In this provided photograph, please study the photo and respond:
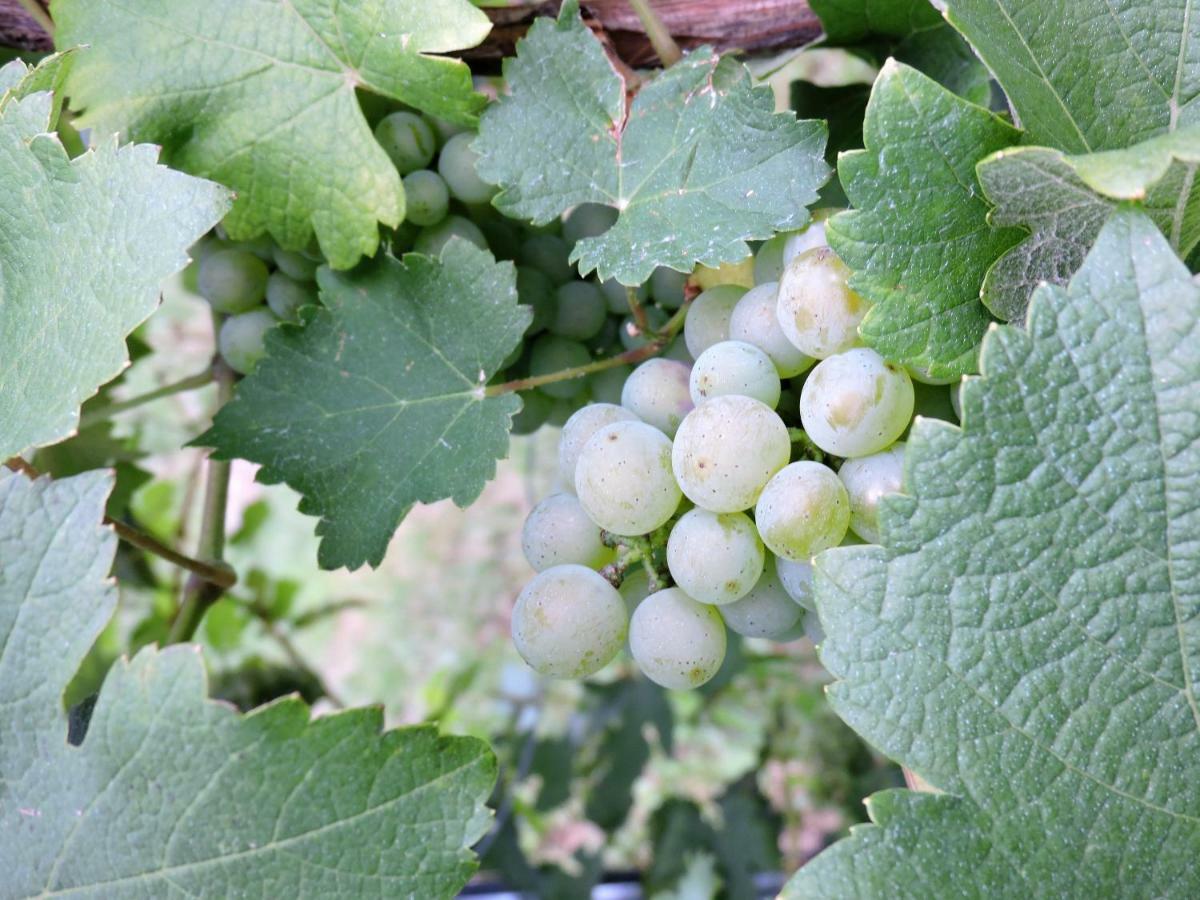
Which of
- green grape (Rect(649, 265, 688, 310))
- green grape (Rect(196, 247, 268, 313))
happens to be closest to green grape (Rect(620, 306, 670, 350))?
green grape (Rect(649, 265, 688, 310))

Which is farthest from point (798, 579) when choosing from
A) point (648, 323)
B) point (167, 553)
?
point (167, 553)

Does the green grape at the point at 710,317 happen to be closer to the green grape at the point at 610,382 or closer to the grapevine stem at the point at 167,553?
the green grape at the point at 610,382

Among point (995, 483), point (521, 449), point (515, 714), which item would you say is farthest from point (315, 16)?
point (521, 449)

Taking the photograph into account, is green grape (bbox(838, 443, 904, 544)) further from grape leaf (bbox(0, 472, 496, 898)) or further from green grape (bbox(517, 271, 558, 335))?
green grape (bbox(517, 271, 558, 335))

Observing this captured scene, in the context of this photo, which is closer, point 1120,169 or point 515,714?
point 1120,169

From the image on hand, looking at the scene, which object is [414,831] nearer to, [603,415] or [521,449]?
[603,415]
